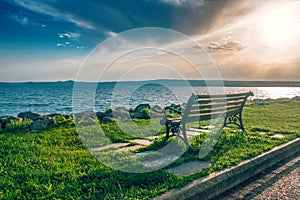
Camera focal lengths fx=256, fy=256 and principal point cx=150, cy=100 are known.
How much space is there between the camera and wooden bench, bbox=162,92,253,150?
15.0 feet

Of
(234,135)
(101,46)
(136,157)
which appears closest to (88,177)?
(136,157)

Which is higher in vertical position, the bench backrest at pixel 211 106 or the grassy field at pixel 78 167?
the bench backrest at pixel 211 106

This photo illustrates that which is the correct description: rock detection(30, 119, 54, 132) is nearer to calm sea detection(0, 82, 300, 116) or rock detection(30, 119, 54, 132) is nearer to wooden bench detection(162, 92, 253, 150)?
calm sea detection(0, 82, 300, 116)

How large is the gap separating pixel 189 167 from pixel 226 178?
1.80 ft

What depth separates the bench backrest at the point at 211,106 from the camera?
15.1ft

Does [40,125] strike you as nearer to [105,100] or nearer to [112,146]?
[112,146]

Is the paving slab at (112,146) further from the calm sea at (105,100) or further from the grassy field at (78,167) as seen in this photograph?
the calm sea at (105,100)

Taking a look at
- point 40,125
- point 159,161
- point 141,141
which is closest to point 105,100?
point 40,125

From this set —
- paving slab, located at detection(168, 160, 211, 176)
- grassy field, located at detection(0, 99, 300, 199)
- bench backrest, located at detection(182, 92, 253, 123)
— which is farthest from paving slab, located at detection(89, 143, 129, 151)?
paving slab, located at detection(168, 160, 211, 176)

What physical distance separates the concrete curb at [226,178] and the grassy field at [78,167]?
4.5 inches

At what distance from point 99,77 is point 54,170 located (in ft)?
7.82

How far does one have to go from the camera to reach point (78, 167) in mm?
3797

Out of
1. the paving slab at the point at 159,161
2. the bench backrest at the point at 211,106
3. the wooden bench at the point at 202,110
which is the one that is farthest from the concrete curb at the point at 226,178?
the bench backrest at the point at 211,106

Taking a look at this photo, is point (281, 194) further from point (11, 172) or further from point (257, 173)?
point (11, 172)
